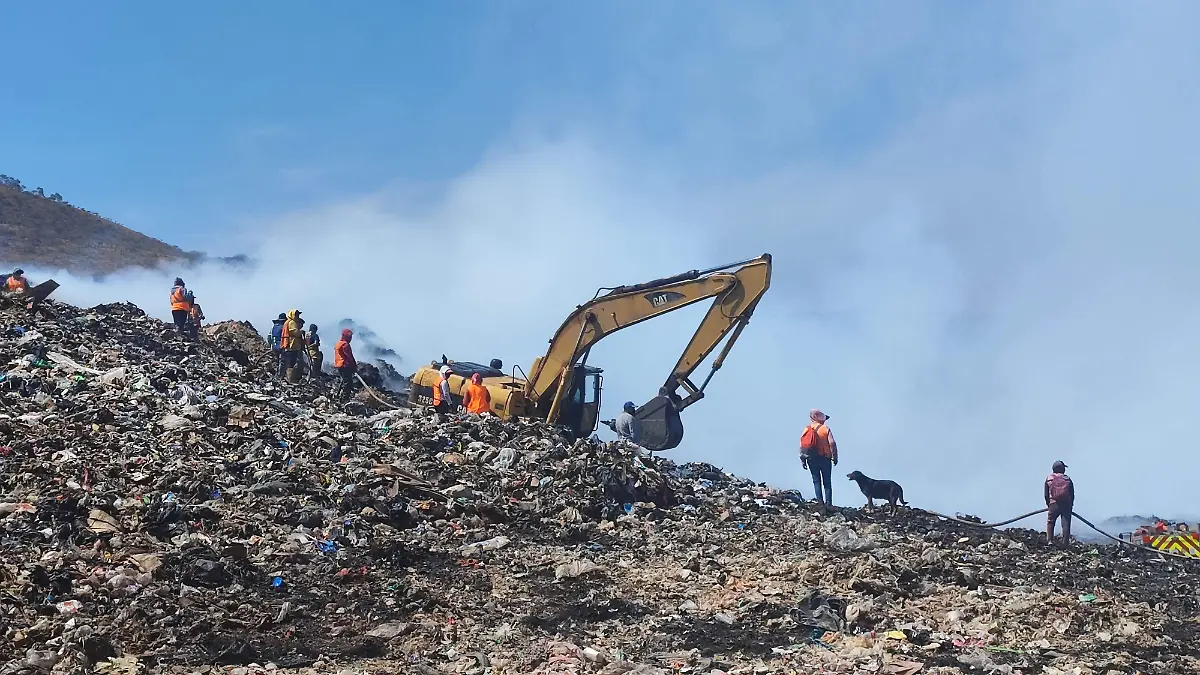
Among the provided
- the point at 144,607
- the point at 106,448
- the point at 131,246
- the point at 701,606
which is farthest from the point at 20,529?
the point at 131,246

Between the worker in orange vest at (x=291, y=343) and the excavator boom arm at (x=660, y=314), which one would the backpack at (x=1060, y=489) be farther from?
the worker in orange vest at (x=291, y=343)

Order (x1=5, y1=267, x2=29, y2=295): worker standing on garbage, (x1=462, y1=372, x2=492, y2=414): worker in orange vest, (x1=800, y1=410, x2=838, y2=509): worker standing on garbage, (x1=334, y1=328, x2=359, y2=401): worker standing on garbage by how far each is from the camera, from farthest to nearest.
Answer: (x1=5, y1=267, x2=29, y2=295): worker standing on garbage
(x1=334, y1=328, x2=359, y2=401): worker standing on garbage
(x1=462, y1=372, x2=492, y2=414): worker in orange vest
(x1=800, y1=410, x2=838, y2=509): worker standing on garbage

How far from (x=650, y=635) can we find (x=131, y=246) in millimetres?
42340

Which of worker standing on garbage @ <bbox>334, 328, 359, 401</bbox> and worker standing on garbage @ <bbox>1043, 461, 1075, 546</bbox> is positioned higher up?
worker standing on garbage @ <bbox>334, 328, 359, 401</bbox>

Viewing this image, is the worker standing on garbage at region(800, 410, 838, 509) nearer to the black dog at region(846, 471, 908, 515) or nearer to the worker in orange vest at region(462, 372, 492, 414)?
the black dog at region(846, 471, 908, 515)

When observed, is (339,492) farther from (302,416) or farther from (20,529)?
(302,416)

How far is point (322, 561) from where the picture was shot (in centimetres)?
777

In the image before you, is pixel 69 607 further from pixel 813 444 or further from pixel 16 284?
pixel 16 284

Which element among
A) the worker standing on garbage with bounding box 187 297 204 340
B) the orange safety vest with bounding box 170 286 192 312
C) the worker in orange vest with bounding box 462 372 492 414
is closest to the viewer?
the worker in orange vest with bounding box 462 372 492 414

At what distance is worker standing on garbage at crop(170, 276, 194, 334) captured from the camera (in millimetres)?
18219

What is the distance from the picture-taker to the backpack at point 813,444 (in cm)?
1266

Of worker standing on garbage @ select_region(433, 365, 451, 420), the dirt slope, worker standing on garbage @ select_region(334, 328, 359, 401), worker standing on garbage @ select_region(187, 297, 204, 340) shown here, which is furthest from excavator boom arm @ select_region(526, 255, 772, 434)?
the dirt slope

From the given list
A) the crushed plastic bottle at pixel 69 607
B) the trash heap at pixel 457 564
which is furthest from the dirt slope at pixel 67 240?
the crushed plastic bottle at pixel 69 607

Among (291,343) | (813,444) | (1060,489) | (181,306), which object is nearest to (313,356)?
(291,343)
